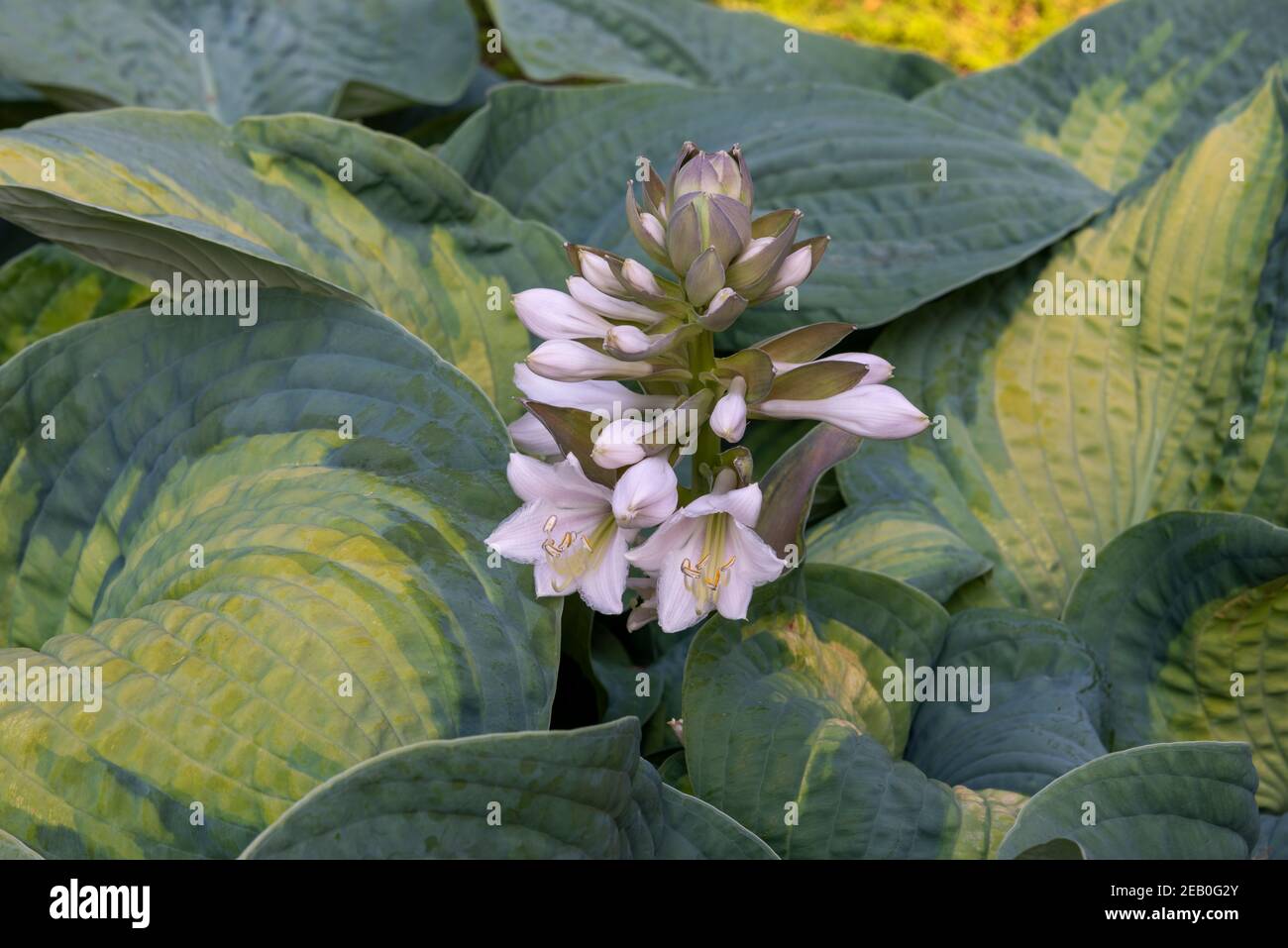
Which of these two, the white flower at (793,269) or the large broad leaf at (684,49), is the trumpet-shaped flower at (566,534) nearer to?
the white flower at (793,269)

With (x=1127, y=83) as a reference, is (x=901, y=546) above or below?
below

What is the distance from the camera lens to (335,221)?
1706mm

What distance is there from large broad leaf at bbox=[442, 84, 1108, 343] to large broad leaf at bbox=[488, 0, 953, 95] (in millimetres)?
373

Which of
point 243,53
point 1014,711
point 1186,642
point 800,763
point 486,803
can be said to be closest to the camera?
point 486,803

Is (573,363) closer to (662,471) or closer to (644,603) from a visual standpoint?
(662,471)

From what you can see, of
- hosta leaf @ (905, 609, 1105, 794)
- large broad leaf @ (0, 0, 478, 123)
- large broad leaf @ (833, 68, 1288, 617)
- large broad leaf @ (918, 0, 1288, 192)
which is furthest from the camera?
large broad leaf @ (0, 0, 478, 123)

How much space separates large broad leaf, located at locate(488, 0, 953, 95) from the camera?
2443 mm

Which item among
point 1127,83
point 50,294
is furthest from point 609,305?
point 1127,83

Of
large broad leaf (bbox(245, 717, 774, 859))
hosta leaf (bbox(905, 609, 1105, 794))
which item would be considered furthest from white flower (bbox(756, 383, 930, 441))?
hosta leaf (bbox(905, 609, 1105, 794))

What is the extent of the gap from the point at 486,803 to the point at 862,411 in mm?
483

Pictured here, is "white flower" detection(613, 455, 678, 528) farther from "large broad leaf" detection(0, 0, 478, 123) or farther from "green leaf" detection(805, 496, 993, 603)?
"large broad leaf" detection(0, 0, 478, 123)

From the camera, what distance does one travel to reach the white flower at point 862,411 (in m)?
1.15
